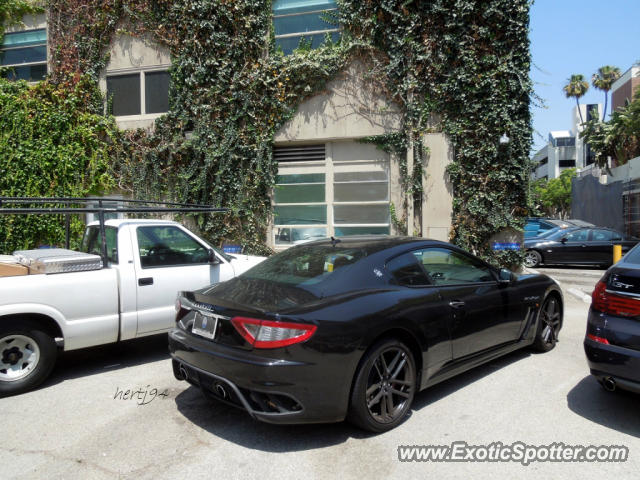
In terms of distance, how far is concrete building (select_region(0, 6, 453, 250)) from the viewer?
1123 cm

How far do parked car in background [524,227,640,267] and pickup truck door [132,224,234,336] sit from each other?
37.9ft

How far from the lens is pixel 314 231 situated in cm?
1227

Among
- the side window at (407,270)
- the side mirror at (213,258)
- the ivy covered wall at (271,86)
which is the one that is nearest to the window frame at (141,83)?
the ivy covered wall at (271,86)

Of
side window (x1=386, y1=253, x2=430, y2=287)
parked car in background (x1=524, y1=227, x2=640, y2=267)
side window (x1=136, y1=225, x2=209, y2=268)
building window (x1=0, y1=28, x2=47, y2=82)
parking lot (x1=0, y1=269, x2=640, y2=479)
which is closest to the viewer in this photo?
parking lot (x1=0, y1=269, x2=640, y2=479)

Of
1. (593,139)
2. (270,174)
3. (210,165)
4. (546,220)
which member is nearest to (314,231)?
(270,174)

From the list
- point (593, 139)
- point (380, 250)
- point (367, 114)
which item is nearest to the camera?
point (380, 250)

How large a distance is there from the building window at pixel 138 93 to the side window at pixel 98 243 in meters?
7.02

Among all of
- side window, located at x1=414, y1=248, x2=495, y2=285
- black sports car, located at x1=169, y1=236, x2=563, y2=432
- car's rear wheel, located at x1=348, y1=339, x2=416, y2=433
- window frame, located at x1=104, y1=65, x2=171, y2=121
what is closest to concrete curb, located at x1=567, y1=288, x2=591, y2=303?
black sports car, located at x1=169, y1=236, x2=563, y2=432

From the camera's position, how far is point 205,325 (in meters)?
3.93

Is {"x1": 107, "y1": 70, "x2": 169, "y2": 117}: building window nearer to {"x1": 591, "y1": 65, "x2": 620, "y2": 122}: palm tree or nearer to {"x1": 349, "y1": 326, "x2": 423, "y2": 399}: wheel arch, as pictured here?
{"x1": 349, "y1": 326, "x2": 423, "y2": 399}: wheel arch

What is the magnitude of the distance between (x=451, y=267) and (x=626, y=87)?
4669cm

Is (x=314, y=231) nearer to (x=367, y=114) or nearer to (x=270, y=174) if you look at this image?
(x=270, y=174)

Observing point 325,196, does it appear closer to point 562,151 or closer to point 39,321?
point 39,321

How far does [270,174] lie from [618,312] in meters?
8.94
